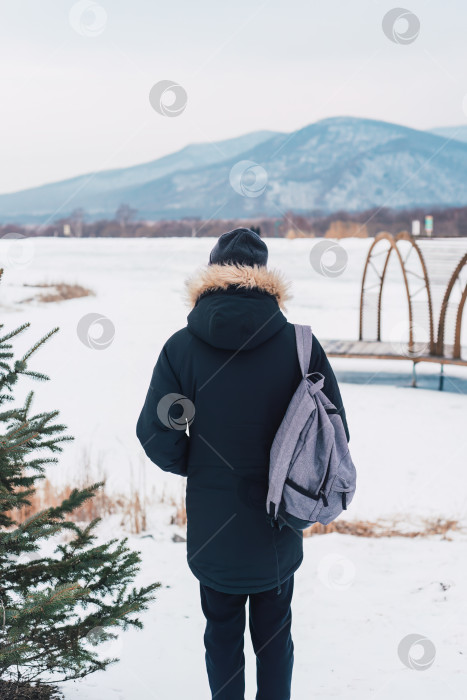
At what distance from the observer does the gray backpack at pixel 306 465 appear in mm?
1883

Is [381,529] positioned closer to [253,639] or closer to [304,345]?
[253,639]

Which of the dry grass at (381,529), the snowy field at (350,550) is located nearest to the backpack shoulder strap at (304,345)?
the snowy field at (350,550)

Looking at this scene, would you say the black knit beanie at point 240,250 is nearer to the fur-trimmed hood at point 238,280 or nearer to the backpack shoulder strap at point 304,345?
the fur-trimmed hood at point 238,280

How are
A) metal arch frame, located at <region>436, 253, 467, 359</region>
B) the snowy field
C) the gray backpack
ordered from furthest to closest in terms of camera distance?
metal arch frame, located at <region>436, 253, 467, 359</region> → the snowy field → the gray backpack

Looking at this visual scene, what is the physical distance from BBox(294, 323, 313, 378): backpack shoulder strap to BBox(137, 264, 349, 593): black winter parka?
26 mm

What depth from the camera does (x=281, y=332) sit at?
199cm

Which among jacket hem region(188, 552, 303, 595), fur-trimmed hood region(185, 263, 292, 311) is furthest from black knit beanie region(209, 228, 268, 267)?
jacket hem region(188, 552, 303, 595)

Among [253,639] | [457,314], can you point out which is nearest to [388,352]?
[457,314]

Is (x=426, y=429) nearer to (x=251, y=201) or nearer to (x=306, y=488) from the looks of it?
(x=306, y=488)

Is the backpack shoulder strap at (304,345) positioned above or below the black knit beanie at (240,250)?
below

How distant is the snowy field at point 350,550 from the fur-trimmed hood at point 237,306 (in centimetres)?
155

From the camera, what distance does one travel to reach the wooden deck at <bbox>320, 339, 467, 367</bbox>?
8.80 metres

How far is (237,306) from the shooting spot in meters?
1.90

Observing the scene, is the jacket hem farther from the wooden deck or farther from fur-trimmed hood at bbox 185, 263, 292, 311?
the wooden deck
